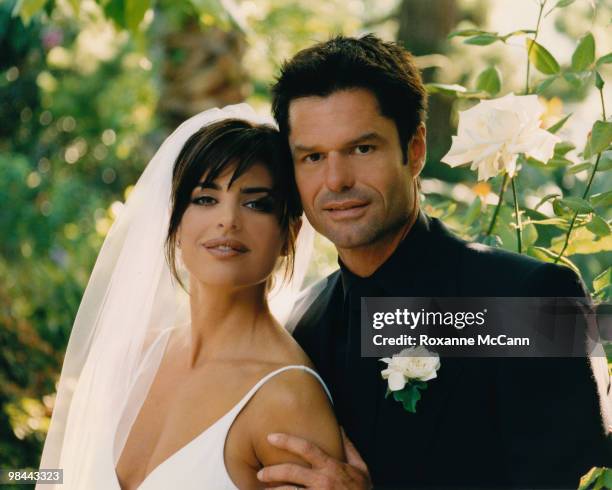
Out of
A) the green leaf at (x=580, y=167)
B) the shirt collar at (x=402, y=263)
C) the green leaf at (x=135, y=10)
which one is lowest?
the shirt collar at (x=402, y=263)

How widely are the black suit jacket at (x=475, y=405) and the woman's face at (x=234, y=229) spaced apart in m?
0.38

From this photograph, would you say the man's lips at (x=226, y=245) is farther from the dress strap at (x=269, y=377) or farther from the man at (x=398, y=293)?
the dress strap at (x=269, y=377)

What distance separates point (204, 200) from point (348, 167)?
1.58ft

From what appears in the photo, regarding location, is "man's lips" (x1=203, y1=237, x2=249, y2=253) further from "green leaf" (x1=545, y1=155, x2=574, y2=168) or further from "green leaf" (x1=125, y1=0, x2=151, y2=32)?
"green leaf" (x1=125, y1=0, x2=151, y2=32)

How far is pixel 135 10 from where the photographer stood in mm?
3680

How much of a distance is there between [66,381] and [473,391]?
5.11ft

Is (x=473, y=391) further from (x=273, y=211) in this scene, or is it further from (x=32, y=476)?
(x=32, y=476)

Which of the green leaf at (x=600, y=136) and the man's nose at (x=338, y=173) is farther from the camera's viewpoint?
the man's nose at (x=338, y=173)

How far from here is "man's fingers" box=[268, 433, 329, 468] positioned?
222 centimetres

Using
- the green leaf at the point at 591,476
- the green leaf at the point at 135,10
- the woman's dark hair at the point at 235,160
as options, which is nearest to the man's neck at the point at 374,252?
the woman's dark hair at the point at 235,160

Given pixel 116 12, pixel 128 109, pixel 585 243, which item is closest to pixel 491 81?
pixel 585 243

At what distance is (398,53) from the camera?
2.51 meters

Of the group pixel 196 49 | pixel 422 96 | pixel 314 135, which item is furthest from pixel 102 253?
pixel 196 49

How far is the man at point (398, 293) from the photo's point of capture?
208cm
